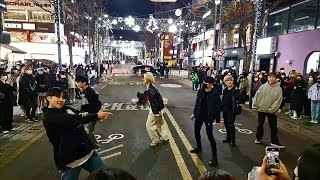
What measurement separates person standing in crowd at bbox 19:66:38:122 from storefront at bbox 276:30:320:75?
15.9m

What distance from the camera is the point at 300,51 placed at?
20.6 meters

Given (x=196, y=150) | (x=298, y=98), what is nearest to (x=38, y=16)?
(x=298, y=98)

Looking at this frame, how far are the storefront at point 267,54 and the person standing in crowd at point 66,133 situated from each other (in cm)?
2283

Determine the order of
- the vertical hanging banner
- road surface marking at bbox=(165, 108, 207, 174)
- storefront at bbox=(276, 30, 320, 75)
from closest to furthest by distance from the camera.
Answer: road surface marking at bbox=(165, 108, 207, 174), storefront at bbox=(276, 30, 320, 75), the vertical hanging banner

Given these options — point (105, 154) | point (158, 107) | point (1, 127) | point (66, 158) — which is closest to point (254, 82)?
point (158, 107)

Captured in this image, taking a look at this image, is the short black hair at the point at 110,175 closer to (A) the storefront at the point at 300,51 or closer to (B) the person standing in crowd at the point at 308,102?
(B) the person standing in crowd at the point at 308,102

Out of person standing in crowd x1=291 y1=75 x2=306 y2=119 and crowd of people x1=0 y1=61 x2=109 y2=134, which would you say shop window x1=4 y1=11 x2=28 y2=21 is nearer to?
crowd of people x1=0 y1=61 x2=109 y2=134

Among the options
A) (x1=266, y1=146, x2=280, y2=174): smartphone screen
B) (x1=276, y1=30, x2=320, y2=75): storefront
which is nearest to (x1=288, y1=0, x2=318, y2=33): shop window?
(x1=276, y1=30, x2=320, y2=75): storefront

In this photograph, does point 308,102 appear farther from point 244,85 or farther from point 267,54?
point 267,54

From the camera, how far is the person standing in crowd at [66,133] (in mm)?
3709

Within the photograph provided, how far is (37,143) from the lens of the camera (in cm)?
818

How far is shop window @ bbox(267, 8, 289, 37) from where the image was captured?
76.3ft

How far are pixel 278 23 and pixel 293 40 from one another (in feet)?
11.6

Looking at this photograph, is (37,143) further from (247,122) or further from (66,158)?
(247,122)
